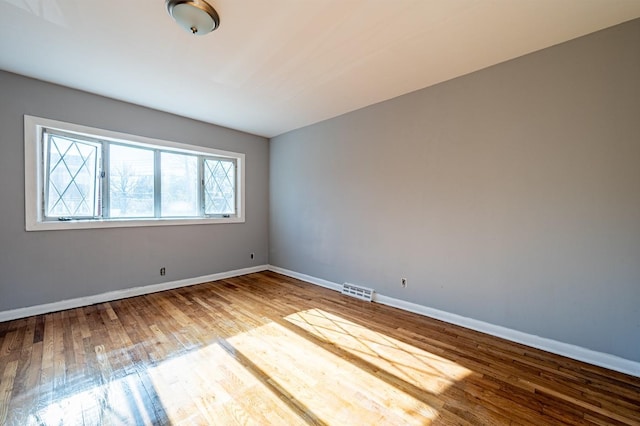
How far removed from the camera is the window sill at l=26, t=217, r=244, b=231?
2832mm

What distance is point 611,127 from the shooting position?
196 centimetres

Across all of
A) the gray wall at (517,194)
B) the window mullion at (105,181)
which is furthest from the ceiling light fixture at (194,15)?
the window mullion at (105,181)

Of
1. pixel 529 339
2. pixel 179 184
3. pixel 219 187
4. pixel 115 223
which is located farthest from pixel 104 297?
pixel 529 339

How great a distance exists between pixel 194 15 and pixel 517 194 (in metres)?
3.06

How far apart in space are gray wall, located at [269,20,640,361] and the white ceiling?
0.32 m

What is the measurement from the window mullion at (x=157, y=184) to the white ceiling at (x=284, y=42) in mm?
915

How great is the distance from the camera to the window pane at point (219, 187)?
4340mm

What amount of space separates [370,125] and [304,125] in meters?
1.30

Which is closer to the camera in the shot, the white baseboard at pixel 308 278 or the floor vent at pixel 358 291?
the floor vent at pixel 358 291

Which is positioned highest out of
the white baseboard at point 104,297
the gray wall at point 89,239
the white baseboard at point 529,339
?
the gray wall at point 89,239

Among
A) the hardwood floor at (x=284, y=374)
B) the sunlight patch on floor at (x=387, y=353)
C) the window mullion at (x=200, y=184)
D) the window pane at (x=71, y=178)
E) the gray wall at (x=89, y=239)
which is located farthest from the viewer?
the window mullion at (x=200, y=184)

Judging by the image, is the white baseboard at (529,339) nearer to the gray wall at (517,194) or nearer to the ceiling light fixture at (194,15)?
the gray wall at (517,194)

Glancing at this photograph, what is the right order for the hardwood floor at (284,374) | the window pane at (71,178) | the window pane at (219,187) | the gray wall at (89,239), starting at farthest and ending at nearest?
the window pane at (219,187) < the window pane at (71,178) < the gray wall at (89,239) < the hardwood floor at (284,374)

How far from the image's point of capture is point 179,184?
13.3ft
